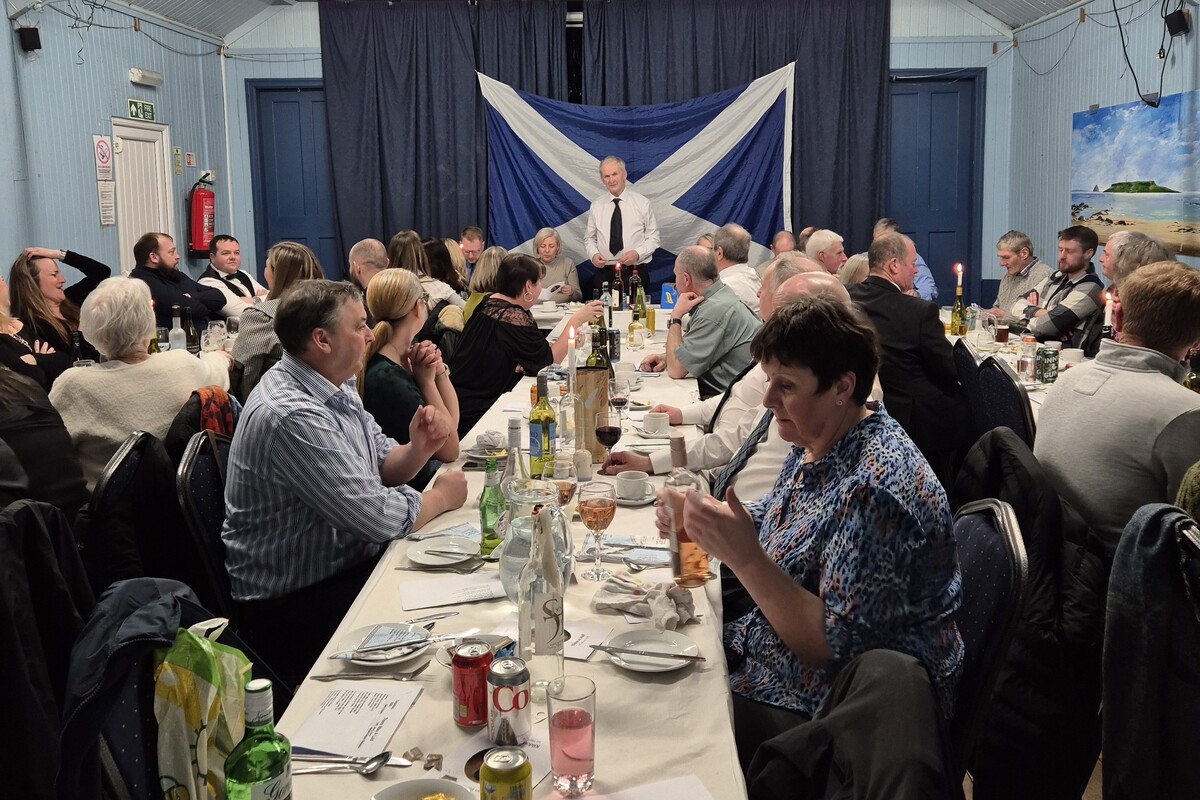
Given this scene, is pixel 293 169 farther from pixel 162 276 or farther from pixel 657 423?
pixel 657 423

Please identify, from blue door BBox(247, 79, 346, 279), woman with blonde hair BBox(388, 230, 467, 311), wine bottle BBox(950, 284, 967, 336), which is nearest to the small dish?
wine bottle BBox(950, 284, 967, 336)

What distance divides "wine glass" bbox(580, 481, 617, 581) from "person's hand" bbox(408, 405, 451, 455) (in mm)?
731

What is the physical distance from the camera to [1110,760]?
195 cm

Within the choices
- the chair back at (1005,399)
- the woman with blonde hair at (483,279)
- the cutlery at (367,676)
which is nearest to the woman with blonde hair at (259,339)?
the woman with blonde hair at (483,279)

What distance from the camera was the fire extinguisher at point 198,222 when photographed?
29.8 feet

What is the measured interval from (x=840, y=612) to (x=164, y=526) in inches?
73.8

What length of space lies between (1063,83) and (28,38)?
750cm

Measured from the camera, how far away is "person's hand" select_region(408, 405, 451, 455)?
9.63 ft

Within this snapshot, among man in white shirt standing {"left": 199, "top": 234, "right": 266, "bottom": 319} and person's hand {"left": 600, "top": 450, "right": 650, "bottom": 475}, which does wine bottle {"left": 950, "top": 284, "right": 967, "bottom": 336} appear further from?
man in white shirt standing {"left": 199, "top": 234, "right": 266, "bottom": 319}

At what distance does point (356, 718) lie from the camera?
66.7 inches

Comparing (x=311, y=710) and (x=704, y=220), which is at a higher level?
(x=704, y=220)

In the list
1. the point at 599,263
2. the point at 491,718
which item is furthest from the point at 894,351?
the point at 599,263

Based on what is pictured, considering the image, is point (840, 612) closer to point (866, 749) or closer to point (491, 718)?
point (866, 749)

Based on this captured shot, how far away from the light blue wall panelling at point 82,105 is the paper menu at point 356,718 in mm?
6016
